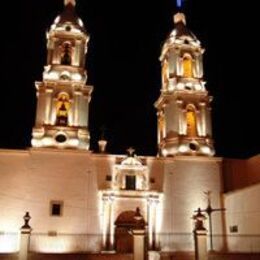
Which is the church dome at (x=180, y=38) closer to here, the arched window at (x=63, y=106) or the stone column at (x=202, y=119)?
the stone column at (x=202, y=119)

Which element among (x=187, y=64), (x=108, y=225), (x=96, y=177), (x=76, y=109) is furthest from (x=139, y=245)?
(x=187, y=64)

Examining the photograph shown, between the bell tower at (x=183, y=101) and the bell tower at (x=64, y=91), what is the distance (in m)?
5.21

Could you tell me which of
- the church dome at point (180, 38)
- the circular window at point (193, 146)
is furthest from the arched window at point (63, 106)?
the church dome at point (180, 38)

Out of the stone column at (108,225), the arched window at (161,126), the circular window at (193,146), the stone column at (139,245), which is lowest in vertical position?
the stone column at (139,245)

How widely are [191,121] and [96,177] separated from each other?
7.45m

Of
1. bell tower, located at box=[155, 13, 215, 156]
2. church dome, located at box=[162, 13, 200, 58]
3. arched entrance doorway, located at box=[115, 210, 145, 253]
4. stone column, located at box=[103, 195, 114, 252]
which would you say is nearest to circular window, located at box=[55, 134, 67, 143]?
stone column, located at box=[103, 195, 114, 252]

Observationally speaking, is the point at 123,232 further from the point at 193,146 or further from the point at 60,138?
the point at 193,146

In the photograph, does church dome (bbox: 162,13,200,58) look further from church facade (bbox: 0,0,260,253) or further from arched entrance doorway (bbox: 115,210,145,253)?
arched entrance doorway (bbox: 115,210,145,253)

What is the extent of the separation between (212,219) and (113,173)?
251 inches

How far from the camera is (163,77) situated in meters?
30.5

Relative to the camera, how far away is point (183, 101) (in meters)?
28.0

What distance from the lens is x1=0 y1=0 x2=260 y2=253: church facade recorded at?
2394cm

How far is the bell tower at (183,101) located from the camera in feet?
89.5

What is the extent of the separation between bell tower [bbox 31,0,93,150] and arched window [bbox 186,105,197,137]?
648 centimetres
